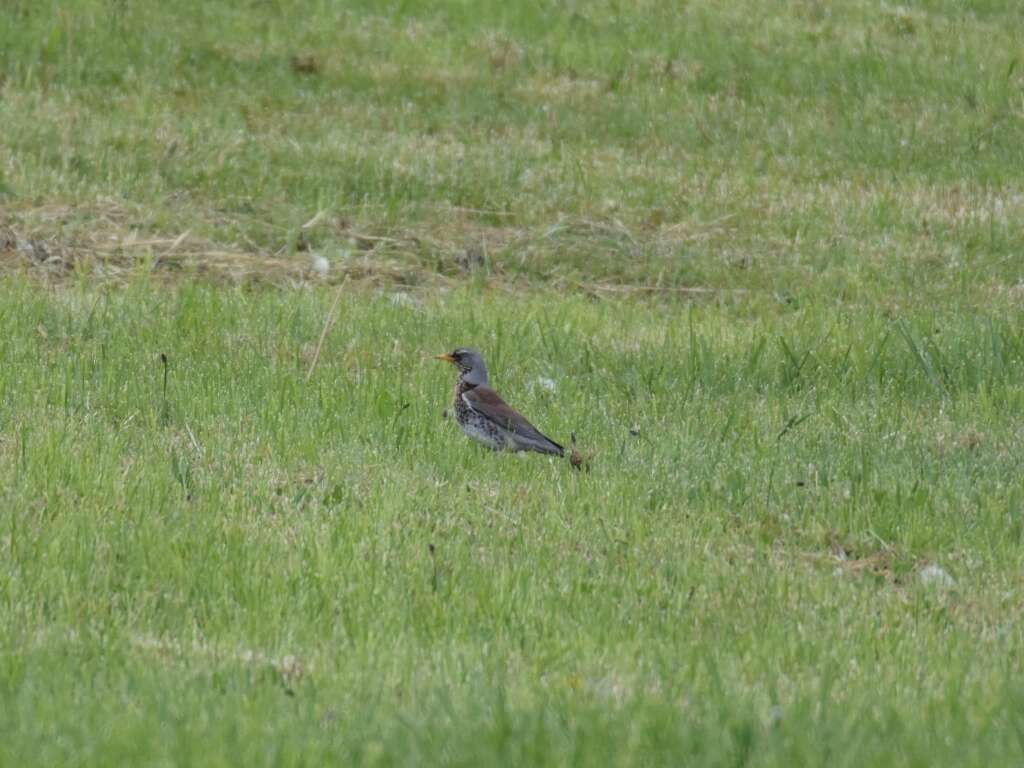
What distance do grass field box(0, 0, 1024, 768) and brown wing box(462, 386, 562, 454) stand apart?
7.8 inches

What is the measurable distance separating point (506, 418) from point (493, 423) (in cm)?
9

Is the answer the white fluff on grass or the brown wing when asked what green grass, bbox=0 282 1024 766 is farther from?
the white fluff on grass

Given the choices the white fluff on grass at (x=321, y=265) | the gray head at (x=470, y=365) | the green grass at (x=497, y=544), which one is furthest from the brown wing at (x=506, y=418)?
the white fluff on grass at (x=321, y=265)

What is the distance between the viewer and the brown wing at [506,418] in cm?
817

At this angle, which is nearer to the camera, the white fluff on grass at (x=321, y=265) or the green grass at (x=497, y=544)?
the green grass at (x=497, y=544)

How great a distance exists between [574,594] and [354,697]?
137 centimetres

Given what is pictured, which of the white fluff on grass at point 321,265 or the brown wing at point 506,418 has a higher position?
the brown wing at point 506,418

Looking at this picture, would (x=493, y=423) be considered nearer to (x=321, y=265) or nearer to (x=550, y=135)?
(x=321, y=265)

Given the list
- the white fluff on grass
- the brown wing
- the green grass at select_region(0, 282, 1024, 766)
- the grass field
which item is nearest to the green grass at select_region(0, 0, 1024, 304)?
the grass field

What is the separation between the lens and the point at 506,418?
27.0ft

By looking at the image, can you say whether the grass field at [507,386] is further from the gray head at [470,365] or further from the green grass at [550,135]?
the gray head at [470,365]

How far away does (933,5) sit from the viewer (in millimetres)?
22750

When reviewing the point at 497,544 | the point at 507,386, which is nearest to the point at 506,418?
the point at 497,544

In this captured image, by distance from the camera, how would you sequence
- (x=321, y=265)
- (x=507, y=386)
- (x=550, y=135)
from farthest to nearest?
(x=550, y=135) < (x=321, y=265) < (x=507, y=386)
